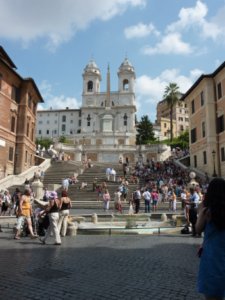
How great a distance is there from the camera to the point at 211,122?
34.8 metres

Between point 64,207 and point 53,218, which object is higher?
point 64,207

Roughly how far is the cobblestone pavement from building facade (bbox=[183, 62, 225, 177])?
23535 millimetres

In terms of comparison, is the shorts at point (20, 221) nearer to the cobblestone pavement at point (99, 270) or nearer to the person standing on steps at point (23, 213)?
the person standing on steps at point (23, 213)

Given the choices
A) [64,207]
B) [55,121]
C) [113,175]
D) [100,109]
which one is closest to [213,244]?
[64,207]

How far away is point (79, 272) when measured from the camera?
6.96 m

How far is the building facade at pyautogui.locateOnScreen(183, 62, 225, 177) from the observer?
33.4 m

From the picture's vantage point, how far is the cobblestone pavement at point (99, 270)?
5543mm

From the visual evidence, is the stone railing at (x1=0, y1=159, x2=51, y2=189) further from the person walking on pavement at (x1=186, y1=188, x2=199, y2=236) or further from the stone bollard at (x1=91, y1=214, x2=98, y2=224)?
the person walking on pavement at (x1=186, y1=188, x2=199, y2=236)

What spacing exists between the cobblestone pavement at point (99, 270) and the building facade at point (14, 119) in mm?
25830

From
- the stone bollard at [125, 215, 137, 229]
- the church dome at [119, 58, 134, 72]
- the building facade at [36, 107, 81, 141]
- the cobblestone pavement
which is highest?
the church dome at [119, 58, 134, 72]

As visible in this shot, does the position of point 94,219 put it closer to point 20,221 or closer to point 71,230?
point 71,230

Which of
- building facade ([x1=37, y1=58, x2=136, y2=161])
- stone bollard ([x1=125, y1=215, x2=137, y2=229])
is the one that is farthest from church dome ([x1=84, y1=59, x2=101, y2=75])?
stone bollard ([x1=125, y1=215, x2=137, y2=229])

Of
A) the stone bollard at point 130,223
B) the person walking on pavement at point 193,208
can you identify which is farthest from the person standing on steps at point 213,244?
the stone bollard at point 130,223

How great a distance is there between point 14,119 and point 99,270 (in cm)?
3335
